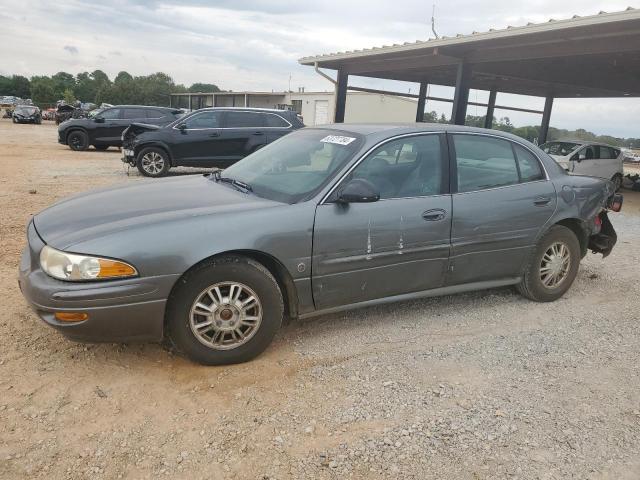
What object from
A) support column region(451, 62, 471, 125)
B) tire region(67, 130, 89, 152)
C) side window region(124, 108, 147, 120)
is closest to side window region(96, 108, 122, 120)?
side window region(124, 108, 147, 120)

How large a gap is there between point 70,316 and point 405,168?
2.46 m

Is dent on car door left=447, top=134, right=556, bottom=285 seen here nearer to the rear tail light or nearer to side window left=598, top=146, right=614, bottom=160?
the rear tail light

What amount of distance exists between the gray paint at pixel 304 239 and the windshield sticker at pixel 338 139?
0.14 m

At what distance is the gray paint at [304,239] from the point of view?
9.50ft

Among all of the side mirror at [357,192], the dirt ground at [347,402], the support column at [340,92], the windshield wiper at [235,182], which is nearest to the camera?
the dirt ground at [347,402]

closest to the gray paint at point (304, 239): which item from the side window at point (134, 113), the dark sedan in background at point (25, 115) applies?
the side window at point (134, 113)

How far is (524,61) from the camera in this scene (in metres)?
14.1

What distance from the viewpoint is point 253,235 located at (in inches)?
125

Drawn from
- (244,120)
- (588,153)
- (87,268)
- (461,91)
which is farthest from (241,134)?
(588,153)

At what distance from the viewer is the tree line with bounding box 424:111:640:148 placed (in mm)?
26547

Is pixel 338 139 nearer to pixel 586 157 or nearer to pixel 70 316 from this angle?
pixel 70 316

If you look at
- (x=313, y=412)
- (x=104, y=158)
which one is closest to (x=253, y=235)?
(x=313, y=412)

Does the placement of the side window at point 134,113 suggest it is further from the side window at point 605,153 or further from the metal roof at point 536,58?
the side window at point 605,153

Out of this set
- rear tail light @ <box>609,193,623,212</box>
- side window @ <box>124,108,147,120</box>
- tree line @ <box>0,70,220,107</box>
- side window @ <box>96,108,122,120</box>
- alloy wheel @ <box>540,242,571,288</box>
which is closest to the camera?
alloy wheel @ <box>540,242,571,288</box>
